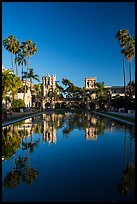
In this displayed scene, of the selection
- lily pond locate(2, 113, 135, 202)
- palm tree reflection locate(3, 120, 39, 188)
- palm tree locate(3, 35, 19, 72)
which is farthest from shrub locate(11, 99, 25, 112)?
palm tree reflection locate(3, 120, 39, 188)

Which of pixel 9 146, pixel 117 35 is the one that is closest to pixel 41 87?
pixel 117 35

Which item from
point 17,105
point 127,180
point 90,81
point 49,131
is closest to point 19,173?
point 127,180

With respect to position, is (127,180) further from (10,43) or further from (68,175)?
(10,43)

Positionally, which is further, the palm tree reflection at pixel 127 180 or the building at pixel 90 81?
the building at pixel 90 81

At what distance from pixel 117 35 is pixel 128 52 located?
4.53 meters

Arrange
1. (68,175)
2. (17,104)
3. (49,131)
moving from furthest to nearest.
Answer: (17,104), (49,131), (68,175)

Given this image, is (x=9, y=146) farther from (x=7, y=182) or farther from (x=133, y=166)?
(x=133, y=166)

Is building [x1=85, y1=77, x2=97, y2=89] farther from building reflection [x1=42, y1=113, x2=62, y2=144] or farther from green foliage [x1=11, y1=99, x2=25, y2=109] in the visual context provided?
building reflection [x1=42, y1=113, x2=62, y2=144]

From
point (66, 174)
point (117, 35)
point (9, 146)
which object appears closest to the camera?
point (66, 174)

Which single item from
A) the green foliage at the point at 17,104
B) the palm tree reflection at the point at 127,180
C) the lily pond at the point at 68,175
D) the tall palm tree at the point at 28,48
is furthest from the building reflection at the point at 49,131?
the tall palm tree at the point at 28,48

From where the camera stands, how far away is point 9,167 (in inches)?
325

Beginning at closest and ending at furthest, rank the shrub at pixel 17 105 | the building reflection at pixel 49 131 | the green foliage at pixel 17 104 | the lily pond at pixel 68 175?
the lily pond at pixel 68 175 → the building reflection at pixel 49 131 → the shrub at pixel 17 105 → the green foliage at pixel 17 104

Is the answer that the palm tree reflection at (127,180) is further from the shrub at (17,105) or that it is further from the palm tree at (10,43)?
the palm tree at (10,43)

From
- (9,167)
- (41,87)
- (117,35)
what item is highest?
(117,35)
